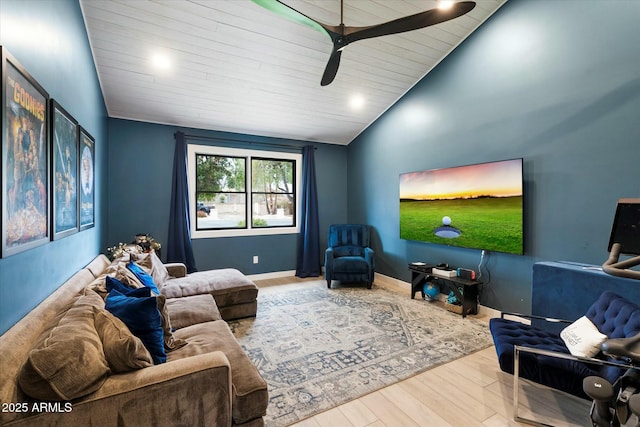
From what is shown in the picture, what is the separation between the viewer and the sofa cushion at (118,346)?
1191 mm

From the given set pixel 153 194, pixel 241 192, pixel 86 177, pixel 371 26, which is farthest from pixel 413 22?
pixel 153 194

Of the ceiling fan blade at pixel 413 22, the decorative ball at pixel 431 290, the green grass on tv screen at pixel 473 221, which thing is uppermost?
the ceiling fan blade at pixel 413 22

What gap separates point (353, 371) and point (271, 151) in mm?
3883

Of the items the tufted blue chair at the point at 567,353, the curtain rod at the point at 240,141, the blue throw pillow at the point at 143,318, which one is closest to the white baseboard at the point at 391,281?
the tufted blue chair at the point at 567,353

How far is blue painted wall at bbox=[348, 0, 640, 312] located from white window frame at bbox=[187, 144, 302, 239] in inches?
88.8

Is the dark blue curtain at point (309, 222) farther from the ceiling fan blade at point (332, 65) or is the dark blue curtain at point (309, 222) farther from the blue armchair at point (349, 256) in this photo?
the ceiling fan blade at point (332, 65)

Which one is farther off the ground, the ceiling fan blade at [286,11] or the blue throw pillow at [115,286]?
the ceiling fan blade at [286,11]

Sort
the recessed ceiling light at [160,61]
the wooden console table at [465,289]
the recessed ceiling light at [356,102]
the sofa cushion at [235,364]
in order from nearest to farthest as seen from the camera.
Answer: the sofa cushion at [235,364], the recessed ceiling light at [160,61], the wooden console table at [465,289], the recessed ceiling light at [356,102]

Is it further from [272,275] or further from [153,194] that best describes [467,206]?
[153,194]

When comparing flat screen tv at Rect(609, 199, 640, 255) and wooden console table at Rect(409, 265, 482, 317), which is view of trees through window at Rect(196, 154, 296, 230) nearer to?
wooden console table at Rect(409, 265, 482, 317)

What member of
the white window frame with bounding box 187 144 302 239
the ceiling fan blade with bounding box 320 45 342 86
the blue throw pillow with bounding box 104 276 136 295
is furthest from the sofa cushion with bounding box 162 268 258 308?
the ceiling fan blade with bounding box 320 45 342 86

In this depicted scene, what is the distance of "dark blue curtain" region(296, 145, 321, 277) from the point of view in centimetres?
520

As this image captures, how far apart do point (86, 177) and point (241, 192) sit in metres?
2.48

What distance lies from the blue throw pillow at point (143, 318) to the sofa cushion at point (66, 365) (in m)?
0.19
